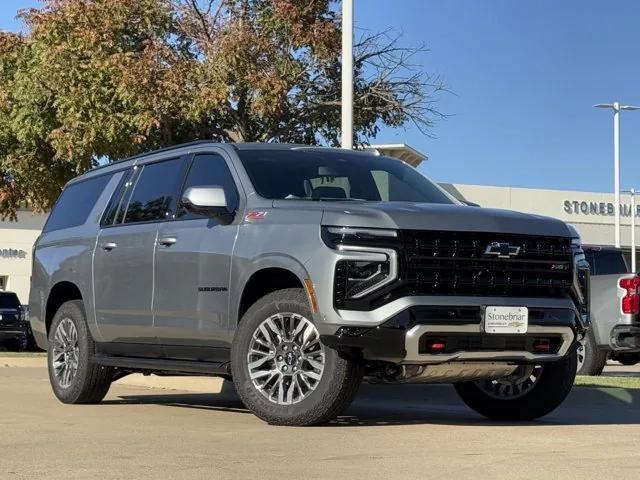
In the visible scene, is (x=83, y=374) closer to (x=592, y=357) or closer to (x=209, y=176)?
(x=209, y=176)

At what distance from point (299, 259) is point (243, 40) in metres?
11.4

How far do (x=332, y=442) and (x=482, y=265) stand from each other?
1.64 meters

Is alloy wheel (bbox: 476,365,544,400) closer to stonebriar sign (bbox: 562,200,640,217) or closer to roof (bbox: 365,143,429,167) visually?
roof (bbox: 365,143,429,167)

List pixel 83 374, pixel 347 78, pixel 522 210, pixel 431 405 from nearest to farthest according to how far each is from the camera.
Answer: pixel 83 374 → pixel 431 405 → pixel 347 78 → pixel 522 210

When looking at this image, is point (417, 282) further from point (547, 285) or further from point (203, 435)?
point (203, 435)

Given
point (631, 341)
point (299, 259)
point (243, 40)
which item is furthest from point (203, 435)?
point (243, 40)

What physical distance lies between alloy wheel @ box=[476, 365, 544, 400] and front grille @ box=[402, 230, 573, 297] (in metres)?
0.85

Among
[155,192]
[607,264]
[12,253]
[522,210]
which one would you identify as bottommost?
[607,264]

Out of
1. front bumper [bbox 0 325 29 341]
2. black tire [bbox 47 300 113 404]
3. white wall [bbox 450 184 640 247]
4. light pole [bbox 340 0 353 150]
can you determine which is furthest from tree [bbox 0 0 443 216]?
white wall [bbox 450 184 640 247]

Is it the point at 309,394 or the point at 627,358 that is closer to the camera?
the point at 309,394

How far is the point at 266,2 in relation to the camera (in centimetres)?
2070

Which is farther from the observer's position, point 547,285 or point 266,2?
point 266,2

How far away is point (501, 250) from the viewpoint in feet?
27.8

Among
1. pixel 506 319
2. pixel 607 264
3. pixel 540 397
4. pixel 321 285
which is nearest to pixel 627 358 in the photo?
pixel 607 264
